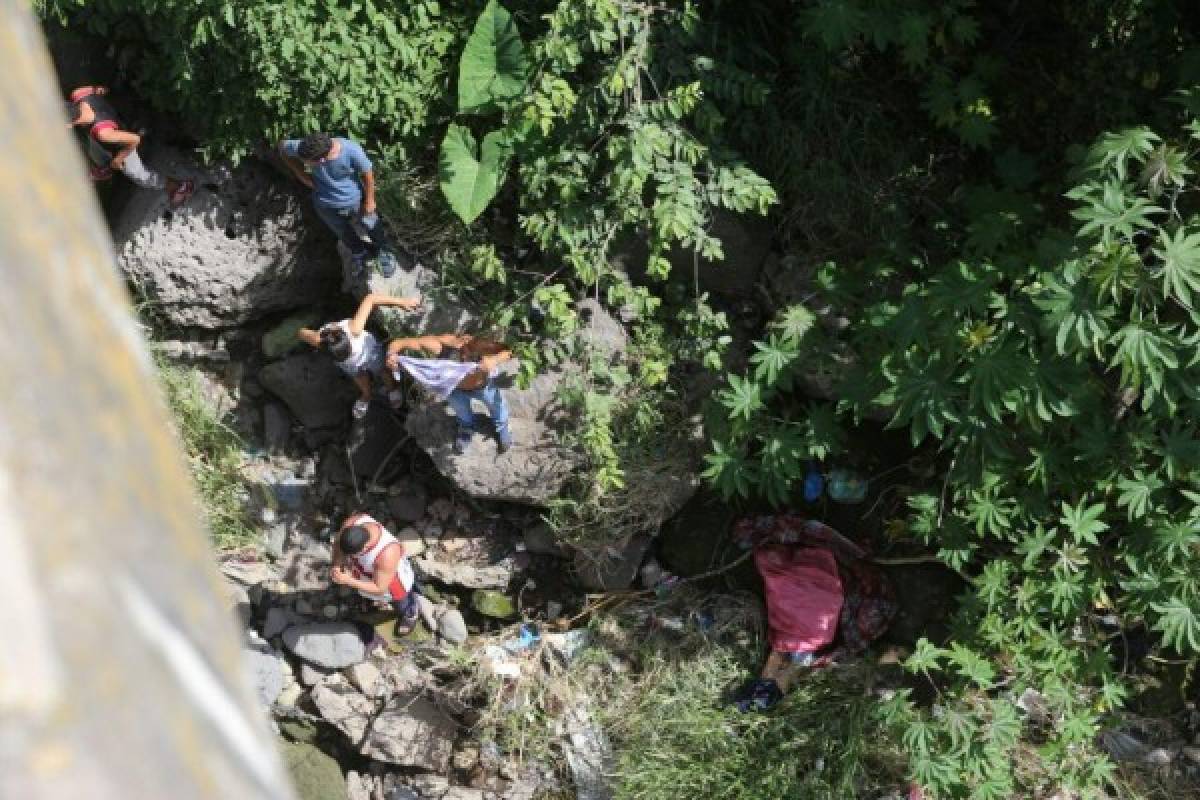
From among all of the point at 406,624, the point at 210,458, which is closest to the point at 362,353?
the point at 210,458

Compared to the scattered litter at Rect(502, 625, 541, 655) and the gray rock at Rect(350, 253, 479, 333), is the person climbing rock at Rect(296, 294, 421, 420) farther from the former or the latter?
the scattered litter at Rect(502, 625, 541, 655)

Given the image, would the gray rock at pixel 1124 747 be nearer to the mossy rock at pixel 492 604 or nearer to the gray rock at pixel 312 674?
the mossy rock at pixel 492 604

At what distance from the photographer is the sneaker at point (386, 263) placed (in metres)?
5.20

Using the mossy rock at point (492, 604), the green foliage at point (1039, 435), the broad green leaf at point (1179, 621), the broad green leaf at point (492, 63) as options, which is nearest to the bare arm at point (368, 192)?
the broad green leaf at point (492, 63)

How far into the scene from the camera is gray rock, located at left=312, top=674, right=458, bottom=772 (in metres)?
5.66

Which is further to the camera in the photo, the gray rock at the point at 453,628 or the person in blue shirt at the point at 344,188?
the gray rock at the point at 453,628

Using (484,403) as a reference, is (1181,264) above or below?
above

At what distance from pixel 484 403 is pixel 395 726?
1.80m

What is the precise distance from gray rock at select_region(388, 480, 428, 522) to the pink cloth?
1815 millimetres

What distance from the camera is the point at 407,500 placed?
19.2ft

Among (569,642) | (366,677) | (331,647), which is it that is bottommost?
(366,677)

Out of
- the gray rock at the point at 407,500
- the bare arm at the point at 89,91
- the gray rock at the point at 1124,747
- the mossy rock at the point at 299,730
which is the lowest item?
the mossy rock at the point at 299,730

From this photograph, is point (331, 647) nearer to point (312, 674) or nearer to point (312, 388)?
point (312, 674)

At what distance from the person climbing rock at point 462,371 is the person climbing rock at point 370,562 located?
62 cm
